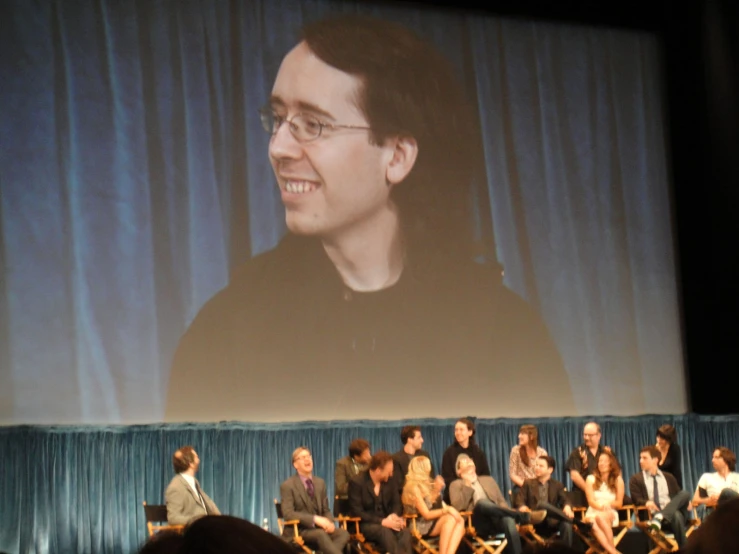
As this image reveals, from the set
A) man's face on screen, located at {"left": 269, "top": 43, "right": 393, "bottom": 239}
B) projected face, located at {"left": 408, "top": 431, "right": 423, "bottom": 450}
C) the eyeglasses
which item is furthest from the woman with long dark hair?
the eyeglasses

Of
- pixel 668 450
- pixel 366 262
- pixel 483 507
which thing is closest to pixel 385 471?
pixel 483 507

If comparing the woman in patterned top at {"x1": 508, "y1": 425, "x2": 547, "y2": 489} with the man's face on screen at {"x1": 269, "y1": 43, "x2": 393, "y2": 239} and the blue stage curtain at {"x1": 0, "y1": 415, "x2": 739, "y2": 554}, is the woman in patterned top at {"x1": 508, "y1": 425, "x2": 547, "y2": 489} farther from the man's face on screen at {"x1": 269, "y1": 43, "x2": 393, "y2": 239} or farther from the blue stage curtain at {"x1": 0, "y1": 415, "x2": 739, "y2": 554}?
the man's face on screen at {"x1": 269, "y1": 43, "x2": 393, "y2": 239}

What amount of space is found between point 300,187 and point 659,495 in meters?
3.84

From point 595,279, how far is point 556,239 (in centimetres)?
56

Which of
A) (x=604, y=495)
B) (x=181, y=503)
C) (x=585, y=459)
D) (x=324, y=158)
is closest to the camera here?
(x=181, y=503)

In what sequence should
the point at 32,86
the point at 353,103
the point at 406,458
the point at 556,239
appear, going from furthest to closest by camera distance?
the point at 556,239, the point at 353,103, the point at 32,86, the point at 406,458

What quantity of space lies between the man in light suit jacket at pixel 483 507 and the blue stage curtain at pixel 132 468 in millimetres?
1449

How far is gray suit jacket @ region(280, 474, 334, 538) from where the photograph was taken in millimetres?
6613

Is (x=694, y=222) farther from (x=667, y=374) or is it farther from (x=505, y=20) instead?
(x=505, y=20)

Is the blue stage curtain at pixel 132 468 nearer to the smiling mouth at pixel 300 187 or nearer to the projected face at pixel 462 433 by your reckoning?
the projected face at pixel 462 433

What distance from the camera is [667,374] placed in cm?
988

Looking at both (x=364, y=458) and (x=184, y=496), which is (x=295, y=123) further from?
(x=184, y=496)

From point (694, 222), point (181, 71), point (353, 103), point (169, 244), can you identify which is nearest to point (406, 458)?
point (169, 244)

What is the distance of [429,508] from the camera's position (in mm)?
7000
